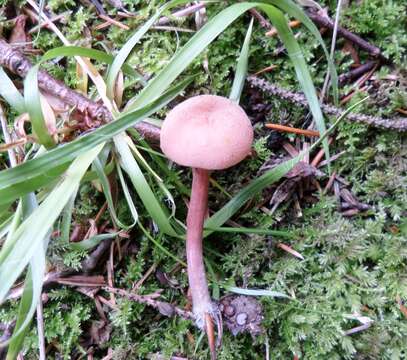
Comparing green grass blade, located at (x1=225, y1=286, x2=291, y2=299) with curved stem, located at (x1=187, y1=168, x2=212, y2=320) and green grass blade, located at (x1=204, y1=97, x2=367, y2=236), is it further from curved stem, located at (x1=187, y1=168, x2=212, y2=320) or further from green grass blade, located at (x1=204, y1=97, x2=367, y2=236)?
green grass blade, located at (x1=204, y1=97, x2=367, y2=236)

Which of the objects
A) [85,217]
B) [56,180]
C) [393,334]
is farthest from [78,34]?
[393,334]

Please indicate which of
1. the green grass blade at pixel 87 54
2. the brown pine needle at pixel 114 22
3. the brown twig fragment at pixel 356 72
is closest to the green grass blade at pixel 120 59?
the green grass blade at pixel 87 54

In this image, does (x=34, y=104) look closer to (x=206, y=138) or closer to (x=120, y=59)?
(x=120, y=59)

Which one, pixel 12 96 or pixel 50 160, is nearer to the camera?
pixel 50 160

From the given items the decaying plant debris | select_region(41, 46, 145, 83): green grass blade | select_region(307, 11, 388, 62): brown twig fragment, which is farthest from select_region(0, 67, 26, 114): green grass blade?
select_region(307, 11, 388, 62): brown twig fragment

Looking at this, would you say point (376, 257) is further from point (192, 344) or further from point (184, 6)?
point (184, 6)

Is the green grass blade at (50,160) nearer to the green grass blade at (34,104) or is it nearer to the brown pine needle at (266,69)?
the green grass blade at (34,104)

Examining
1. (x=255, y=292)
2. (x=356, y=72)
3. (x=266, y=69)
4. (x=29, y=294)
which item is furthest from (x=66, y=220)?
(x=356, y=72)
